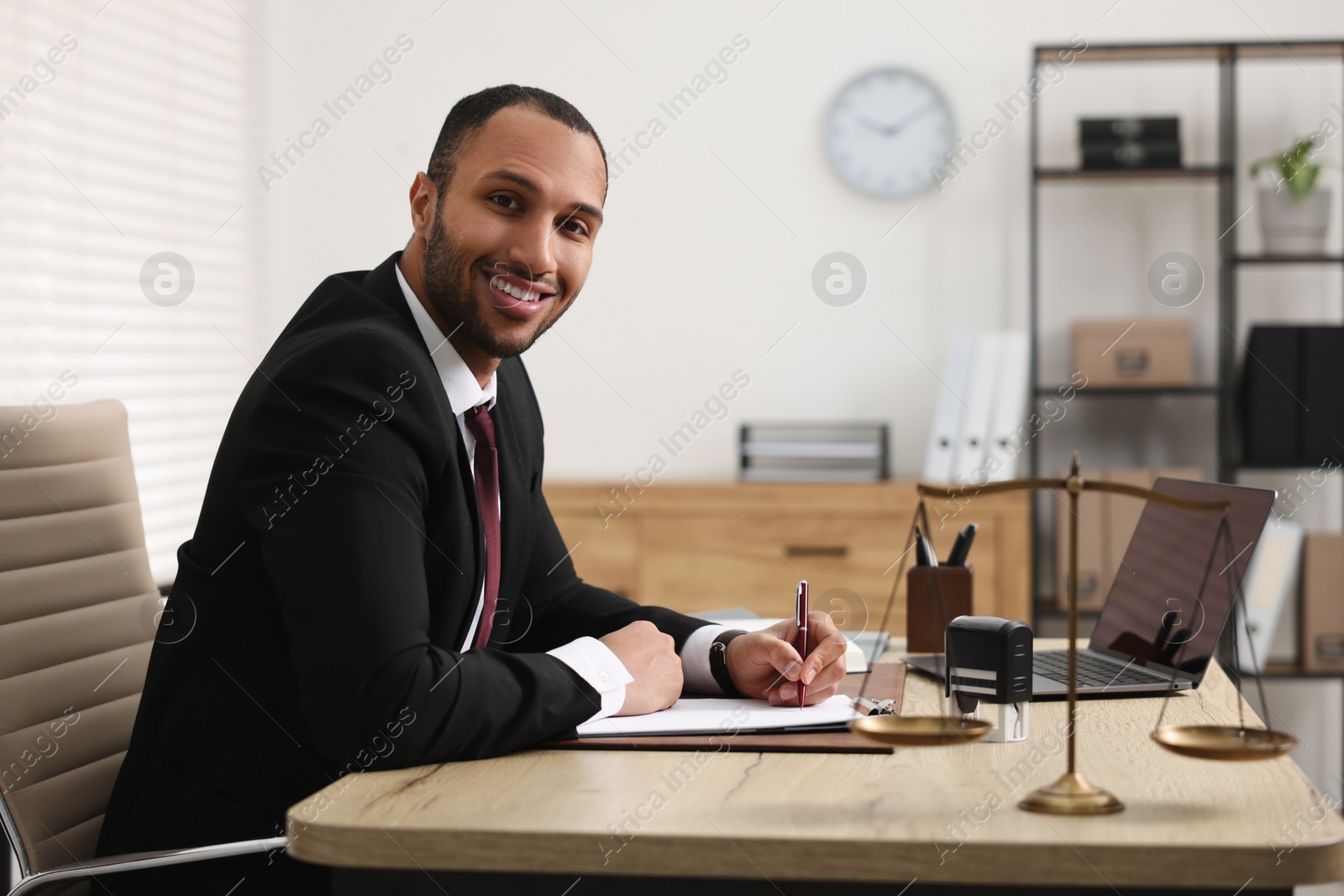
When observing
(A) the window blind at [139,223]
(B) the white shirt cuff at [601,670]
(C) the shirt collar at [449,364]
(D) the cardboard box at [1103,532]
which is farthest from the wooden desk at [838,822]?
(D) the cardboard box at [1103,532]

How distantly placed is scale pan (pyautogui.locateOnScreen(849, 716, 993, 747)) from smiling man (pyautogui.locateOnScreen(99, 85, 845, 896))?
30 centimetres

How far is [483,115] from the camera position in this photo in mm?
1402

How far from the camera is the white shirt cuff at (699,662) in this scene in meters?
1.34

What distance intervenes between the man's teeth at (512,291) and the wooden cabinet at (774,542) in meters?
1.78

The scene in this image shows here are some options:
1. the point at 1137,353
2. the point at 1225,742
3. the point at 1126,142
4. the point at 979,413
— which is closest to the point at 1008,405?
the point at 979,413

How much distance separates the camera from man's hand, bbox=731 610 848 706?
1227mm

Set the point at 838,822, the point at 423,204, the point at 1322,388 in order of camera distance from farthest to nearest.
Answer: the point at 1322,388, the point at 423,204, the point at 838,822

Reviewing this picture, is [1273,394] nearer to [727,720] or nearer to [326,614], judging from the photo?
[727,720]

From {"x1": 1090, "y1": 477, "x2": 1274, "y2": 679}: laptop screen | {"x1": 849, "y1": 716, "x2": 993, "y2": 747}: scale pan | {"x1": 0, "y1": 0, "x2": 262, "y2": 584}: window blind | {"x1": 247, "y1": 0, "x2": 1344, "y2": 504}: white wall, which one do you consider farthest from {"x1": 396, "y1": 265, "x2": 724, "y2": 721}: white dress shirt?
{"x1": 247, "y1": 0, "x2": 1344, "y2": 504}: white wall

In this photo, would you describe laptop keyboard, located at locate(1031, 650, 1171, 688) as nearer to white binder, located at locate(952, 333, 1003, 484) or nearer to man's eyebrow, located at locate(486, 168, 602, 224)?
man's eyebrow, located at locate(486, 168, 602, 224)

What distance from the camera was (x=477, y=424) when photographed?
4.59ft

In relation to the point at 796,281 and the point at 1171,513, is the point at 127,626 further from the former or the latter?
the point at 796,281

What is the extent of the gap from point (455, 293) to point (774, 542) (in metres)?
1.88

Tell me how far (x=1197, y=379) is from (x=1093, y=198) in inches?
23.6
